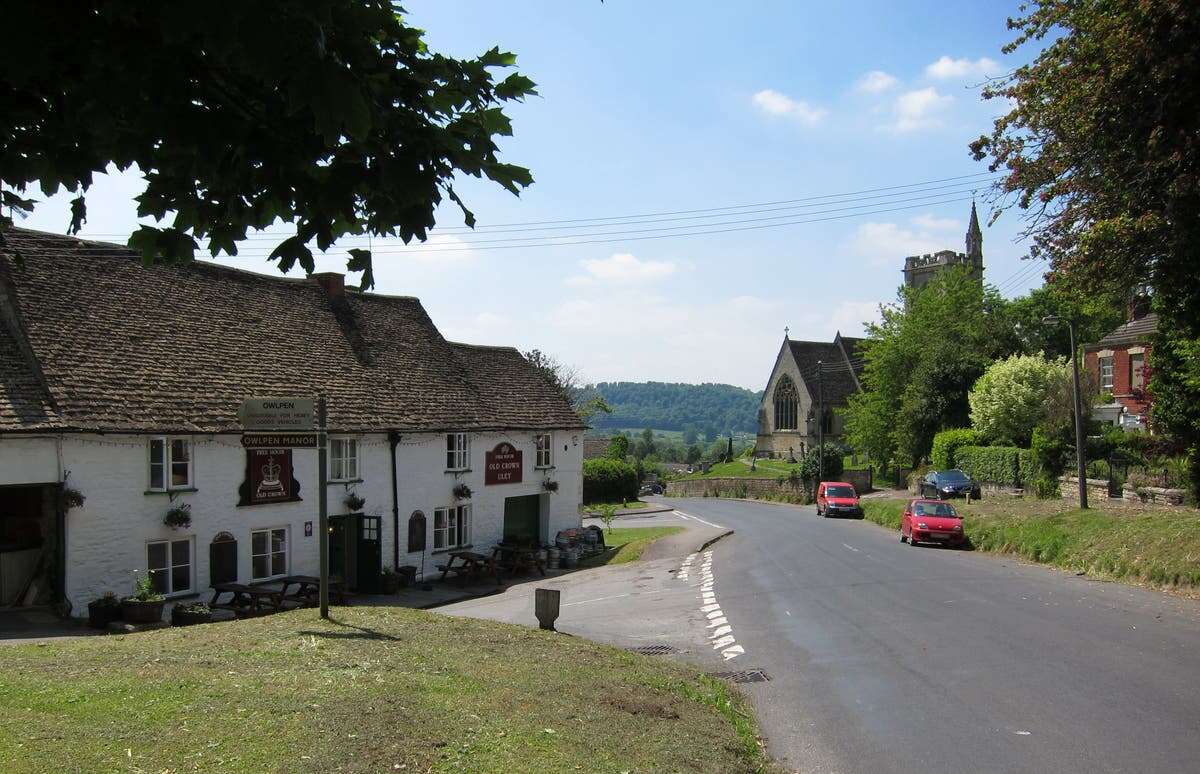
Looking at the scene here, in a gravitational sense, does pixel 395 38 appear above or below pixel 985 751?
above

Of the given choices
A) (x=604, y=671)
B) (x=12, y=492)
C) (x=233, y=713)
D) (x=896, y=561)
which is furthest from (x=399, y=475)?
(x=233, y=713)

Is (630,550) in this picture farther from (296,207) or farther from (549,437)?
(296,207)

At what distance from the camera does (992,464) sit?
138 feet

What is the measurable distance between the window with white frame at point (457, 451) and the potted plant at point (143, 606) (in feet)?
36.8

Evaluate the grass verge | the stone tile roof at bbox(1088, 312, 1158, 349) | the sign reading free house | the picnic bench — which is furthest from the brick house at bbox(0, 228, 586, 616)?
the stone tile roof at bbox(1088, 312, 1158, 349)

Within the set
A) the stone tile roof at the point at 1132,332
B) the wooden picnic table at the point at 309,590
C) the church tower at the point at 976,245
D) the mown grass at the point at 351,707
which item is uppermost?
the church tower at the point at 976,245

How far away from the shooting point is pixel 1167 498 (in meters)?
27.4

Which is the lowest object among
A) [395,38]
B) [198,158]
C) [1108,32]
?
[198,158]

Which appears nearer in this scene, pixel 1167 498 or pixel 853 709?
pixel 853 709

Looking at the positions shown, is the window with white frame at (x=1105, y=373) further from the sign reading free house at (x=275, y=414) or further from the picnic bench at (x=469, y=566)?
the sign reading free house at (x=275, y=414)

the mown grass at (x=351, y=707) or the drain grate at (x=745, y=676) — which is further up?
→ the mown grass at (x=351, y=707)

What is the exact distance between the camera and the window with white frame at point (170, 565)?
1980cm

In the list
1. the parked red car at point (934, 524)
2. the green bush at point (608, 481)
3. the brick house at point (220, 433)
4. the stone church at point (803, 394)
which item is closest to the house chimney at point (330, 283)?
the brick house at point (220, 433)

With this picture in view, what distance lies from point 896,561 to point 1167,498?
9.10m
